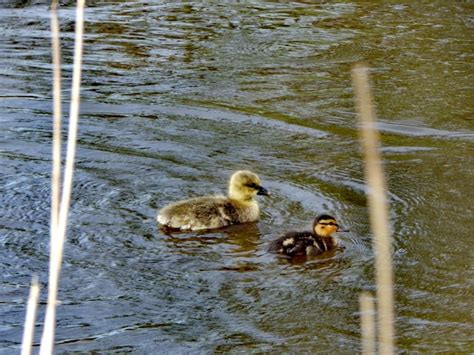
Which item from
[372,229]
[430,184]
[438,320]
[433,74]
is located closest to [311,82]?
[433,74]

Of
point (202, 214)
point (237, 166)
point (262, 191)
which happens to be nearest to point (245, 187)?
point (262, 191)

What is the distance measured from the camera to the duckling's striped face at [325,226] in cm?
536

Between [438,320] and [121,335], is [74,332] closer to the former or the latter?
[121,335]

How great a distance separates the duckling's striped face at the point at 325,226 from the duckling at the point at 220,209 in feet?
1.96

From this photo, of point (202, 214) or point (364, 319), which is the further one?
point (202, 214)

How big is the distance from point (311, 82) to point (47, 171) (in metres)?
2.82

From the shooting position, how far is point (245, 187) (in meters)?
5.92

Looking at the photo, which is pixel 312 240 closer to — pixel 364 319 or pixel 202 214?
pixel 202 214

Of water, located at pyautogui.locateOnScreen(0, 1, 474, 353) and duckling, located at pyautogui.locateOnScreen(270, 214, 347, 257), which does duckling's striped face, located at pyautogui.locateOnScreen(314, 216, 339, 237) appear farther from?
water, located at pyautogui.locateOnScreen(0, 1, 474, 353)

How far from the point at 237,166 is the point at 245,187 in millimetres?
680

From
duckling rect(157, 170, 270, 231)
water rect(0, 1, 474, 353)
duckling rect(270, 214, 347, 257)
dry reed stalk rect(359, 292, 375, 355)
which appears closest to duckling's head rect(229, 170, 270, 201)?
duckling rect(157, 170, 270, 231)

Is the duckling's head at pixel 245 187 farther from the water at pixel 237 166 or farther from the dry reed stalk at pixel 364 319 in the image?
the dry reed stalk at pixel 364 319

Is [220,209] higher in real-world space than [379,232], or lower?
lower

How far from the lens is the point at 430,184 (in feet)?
20.7
